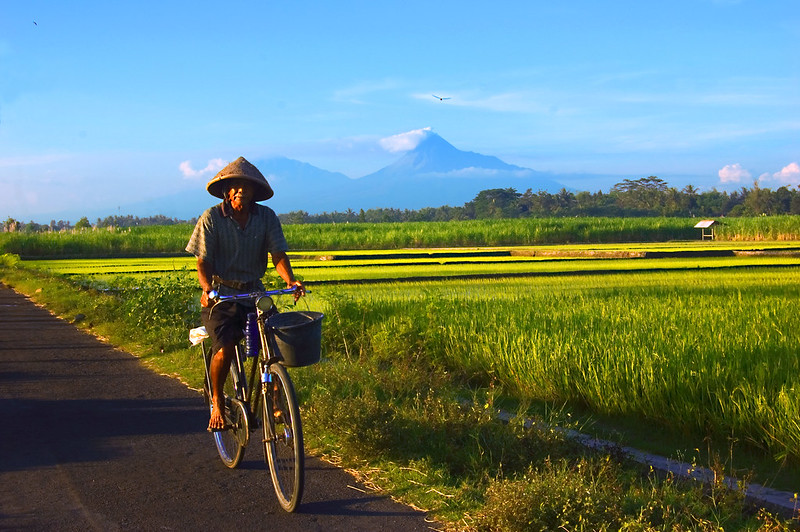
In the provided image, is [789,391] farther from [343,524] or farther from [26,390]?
[26,390]

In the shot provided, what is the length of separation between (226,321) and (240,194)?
2.56 feet

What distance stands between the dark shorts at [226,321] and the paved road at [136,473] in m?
0.88

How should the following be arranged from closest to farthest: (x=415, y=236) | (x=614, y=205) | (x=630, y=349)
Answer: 1. (x=630, y=349)
2. (x=415, y=236)
3. (x=614, y=205)

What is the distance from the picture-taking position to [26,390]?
8664 mm

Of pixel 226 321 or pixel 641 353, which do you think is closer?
pixel 226 321

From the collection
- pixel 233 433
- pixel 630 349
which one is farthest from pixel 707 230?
pixel 233 433

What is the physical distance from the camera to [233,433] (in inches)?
225

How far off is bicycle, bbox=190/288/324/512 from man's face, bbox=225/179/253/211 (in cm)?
59

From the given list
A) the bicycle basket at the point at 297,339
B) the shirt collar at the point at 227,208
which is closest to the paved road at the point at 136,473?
the bicycle basket at the point at 297,339

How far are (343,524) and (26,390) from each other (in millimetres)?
5209

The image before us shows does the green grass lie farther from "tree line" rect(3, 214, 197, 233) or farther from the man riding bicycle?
the man riding bicycle

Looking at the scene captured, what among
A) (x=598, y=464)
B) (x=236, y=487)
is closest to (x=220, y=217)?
(x=236, y=487)

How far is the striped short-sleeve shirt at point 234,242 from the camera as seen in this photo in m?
5.46

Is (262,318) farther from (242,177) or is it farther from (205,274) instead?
(242,177)
